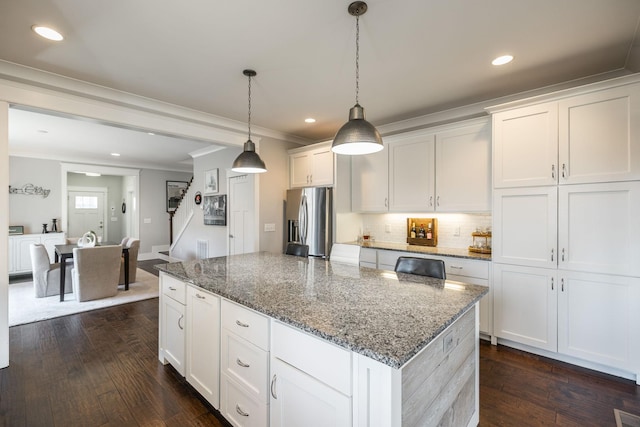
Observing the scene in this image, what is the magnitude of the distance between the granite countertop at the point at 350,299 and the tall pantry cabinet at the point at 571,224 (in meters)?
1.35

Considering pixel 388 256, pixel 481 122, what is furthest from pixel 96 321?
pixel 481 122

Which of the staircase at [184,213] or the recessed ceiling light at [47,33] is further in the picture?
the staircase at [184,213]

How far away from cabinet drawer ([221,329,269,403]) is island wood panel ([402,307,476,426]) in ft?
2.43

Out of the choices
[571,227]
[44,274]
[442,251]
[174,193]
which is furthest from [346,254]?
[174,193]

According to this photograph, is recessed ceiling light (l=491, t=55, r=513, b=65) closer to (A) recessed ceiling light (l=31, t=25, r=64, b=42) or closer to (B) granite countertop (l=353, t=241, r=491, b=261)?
(B) granite countertop (l=353, t=241, r=491, b=261)

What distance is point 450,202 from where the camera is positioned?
3.41 meters

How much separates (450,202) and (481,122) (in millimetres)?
936

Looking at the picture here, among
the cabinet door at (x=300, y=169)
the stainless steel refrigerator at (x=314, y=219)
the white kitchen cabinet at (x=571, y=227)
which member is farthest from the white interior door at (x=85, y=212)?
the white kitchen cabinet at (x=571, y=227)

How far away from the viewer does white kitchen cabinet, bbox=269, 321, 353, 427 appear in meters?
1.15

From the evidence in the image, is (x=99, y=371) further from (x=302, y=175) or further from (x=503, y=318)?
(x=503, y=318)

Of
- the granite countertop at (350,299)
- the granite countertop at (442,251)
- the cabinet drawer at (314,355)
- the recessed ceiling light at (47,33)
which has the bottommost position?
the cabinet drawer at (314,355)

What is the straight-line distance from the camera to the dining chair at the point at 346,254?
2.83 metres

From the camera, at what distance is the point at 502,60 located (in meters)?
2.42

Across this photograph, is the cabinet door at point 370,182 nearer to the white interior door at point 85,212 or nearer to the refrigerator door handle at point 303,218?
the refrigerator door handle at point 303,218
